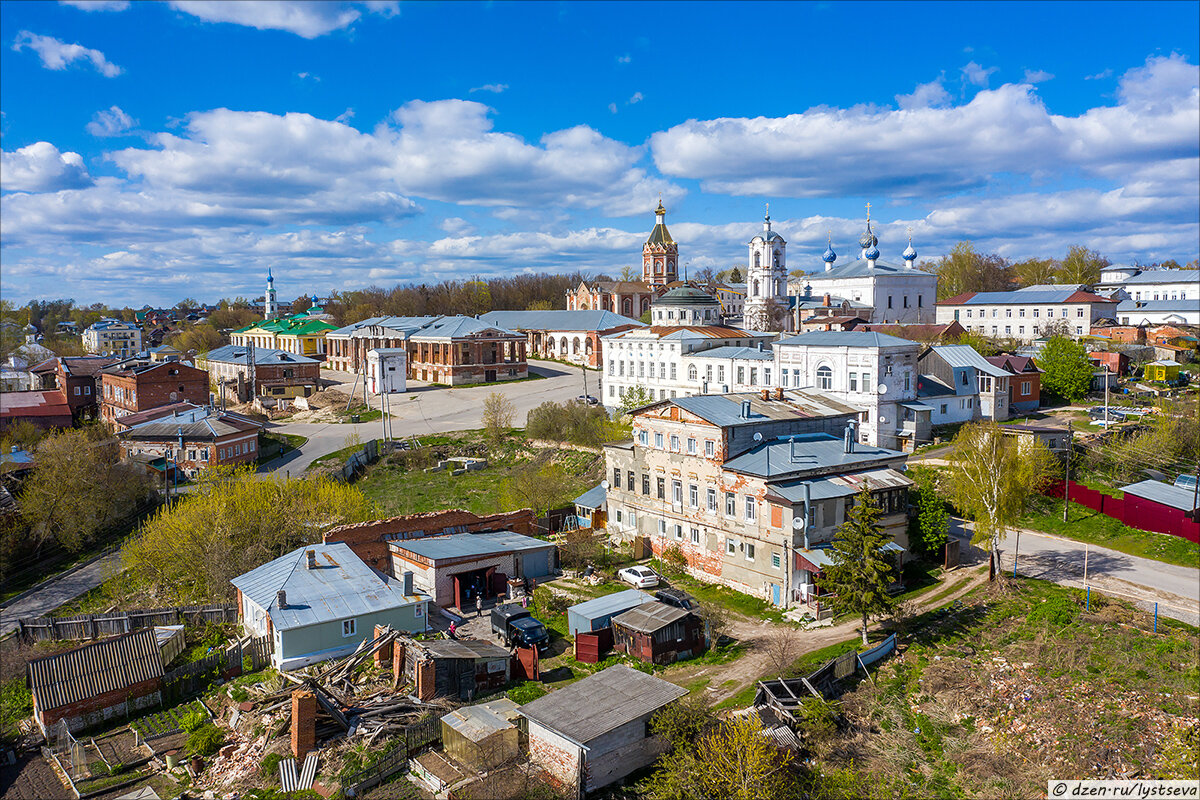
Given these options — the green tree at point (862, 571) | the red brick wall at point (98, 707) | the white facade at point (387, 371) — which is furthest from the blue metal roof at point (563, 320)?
the red brick wall at point (98, 707)

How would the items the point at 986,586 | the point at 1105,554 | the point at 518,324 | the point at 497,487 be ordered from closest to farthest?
the point at 986,586 < the point at 1105,554 < the point at 497,487 < the point at 518,324

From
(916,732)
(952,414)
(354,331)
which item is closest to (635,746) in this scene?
(916,732)

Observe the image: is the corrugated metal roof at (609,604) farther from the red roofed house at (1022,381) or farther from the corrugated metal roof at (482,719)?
the red roofed house at (1022,381)

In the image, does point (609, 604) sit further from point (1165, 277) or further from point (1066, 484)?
point (1165, 277)

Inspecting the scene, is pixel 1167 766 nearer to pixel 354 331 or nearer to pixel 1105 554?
pixel 1105 554

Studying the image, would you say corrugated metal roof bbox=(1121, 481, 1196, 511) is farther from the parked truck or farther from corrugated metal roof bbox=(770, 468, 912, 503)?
the parked truck

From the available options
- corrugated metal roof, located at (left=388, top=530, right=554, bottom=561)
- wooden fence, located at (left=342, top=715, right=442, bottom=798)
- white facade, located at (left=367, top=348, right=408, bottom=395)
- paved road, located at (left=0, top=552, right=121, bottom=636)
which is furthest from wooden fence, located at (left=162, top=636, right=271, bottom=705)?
white facade, located at (left=367, top=348, right=408, bottom=395)

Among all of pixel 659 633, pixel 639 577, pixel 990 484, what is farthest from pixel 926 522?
pixel 659 633
